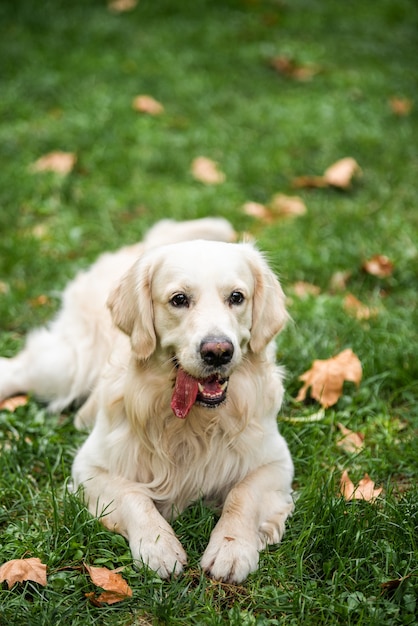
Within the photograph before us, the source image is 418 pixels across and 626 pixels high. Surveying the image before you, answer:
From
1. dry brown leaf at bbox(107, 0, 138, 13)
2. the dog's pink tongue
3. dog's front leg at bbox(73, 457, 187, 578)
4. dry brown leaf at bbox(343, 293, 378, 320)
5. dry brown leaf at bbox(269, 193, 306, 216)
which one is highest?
the dog's pink tongue

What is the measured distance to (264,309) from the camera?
10.3 feet

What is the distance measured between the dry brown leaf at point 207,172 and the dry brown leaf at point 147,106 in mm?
1085

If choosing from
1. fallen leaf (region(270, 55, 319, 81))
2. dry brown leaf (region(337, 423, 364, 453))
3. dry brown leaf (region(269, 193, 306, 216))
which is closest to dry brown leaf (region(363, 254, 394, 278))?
dry brown leaf (region(269, 193, 306, 216))

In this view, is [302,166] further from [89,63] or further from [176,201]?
[89,63]

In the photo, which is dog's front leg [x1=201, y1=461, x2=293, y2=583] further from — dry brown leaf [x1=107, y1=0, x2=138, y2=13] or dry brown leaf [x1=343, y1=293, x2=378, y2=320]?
dry brown leaf [x1=107, y1=0, x2=138, y2=13]

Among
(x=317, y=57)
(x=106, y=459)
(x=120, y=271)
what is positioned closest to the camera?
(x=106, y=459)

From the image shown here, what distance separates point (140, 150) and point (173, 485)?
13.7ft

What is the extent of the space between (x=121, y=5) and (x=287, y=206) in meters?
5.00

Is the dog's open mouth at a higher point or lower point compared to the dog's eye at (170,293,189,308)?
lower

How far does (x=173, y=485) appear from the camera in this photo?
3109 millimetres

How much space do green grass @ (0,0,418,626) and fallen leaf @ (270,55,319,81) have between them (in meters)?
0.10

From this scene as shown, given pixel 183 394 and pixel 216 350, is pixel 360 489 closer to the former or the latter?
pixel 183 394

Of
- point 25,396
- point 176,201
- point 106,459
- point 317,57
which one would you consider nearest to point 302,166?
point 176,201

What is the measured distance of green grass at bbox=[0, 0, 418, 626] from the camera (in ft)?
8.79
